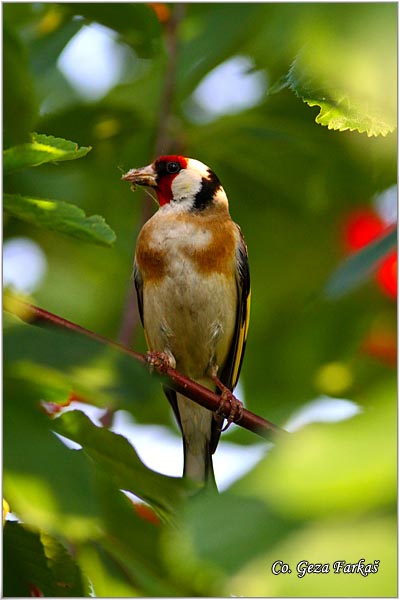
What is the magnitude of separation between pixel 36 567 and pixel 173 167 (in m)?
2.69

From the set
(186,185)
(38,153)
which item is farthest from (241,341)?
(38,153)

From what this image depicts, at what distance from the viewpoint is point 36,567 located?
2.01 m

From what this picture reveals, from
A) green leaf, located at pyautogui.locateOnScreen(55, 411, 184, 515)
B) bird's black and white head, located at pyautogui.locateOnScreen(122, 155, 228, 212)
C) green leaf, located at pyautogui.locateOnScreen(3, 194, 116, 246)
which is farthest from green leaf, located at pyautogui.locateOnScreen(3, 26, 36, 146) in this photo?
bird's black and white head, located at pyautogui.locateOnScreen(122, 155, 228, 212)

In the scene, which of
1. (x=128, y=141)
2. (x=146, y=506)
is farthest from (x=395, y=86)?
(x=128, y=141)

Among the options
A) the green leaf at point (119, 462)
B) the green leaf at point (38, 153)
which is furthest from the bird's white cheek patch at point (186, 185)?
the green leaf at point (119, 462)

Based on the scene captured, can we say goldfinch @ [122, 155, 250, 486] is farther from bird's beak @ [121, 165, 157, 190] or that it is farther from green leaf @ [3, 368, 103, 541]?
green leaf @ [3, 368, 103, 541]

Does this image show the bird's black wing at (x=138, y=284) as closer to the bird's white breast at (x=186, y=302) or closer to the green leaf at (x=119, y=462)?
the bird's white breast at (x=186, y=302)

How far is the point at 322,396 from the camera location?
230 cm

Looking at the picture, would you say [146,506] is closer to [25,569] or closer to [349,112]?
[25,569]

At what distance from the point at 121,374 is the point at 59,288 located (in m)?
3.82

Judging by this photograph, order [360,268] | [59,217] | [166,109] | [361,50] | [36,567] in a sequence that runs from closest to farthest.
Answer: [361,50] < [360,268] < [59,217] < [36,567] < [166,109]

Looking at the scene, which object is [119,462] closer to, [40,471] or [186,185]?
[40,471]

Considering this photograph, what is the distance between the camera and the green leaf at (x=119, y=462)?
1.78 metres

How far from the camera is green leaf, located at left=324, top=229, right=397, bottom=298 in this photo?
4.53 feet
